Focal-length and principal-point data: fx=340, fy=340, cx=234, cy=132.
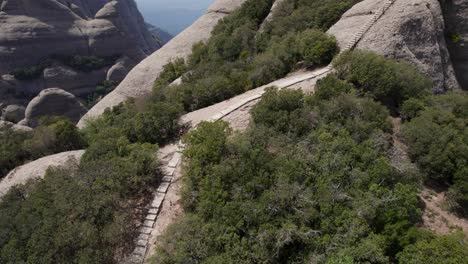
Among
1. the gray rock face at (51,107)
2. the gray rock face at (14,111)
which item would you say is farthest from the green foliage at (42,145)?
the gray rock face at (14,111)

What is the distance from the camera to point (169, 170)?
17828 mm

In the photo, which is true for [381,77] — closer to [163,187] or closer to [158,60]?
[163,187]

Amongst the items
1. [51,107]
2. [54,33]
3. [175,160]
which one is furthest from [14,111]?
[175,160]

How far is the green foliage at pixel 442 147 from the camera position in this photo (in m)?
16.5

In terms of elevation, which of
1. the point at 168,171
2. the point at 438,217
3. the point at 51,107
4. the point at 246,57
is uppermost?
the point at 246,57

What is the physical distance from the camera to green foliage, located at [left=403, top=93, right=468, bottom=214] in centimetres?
1655

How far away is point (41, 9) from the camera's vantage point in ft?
264

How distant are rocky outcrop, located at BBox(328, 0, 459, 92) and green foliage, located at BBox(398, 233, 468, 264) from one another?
48.7 ft

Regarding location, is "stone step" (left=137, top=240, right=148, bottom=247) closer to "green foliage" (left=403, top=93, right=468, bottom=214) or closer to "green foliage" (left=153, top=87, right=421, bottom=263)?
"green foliage" (left=153, top=87, right=421, bottom=263)

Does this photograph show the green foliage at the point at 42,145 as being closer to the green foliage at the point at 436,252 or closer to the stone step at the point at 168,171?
the stone step at the point at 168,171

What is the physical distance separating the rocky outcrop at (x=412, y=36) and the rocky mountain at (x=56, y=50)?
70.3 meters

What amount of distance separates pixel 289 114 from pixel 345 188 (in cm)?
554

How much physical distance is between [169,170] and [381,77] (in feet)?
45.1

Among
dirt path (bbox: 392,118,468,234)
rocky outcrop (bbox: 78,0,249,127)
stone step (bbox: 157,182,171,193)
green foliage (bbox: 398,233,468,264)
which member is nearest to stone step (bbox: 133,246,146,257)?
stone step (bbox: 157,182,171,193)
